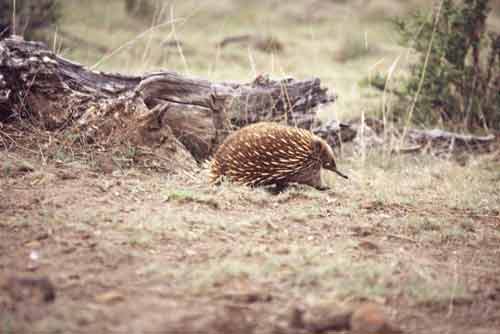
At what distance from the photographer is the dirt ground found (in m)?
2.69

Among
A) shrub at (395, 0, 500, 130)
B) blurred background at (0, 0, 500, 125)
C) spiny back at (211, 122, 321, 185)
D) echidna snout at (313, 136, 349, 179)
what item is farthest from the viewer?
blurred background at (0, 0, 500, 125)

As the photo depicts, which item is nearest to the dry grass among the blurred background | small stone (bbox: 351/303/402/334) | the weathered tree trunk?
small stone (bbox: 351/303/402/334)

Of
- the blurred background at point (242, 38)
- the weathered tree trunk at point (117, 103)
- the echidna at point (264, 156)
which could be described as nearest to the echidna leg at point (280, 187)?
the echidna at point (264, 156)

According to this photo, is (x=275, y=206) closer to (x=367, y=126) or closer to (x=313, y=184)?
(x=313, y=184)

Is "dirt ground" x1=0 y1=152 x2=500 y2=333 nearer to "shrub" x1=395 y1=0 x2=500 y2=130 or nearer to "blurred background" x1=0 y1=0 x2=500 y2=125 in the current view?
"shrub" x1=395 y1=0 x2=500 y2=130

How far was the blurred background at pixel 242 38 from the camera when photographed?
8711 mm

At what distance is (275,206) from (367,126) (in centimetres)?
275

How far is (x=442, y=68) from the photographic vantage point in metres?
7.34

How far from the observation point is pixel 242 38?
1195 cm

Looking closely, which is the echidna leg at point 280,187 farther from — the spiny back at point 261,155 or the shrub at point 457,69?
the shrub at point 457,69

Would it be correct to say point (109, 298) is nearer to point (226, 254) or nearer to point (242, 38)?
point (226, 254)

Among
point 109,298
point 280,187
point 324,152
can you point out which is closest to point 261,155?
point 280,187

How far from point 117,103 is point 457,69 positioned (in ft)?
14.8

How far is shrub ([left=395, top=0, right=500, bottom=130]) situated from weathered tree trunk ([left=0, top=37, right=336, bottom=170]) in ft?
8.62
